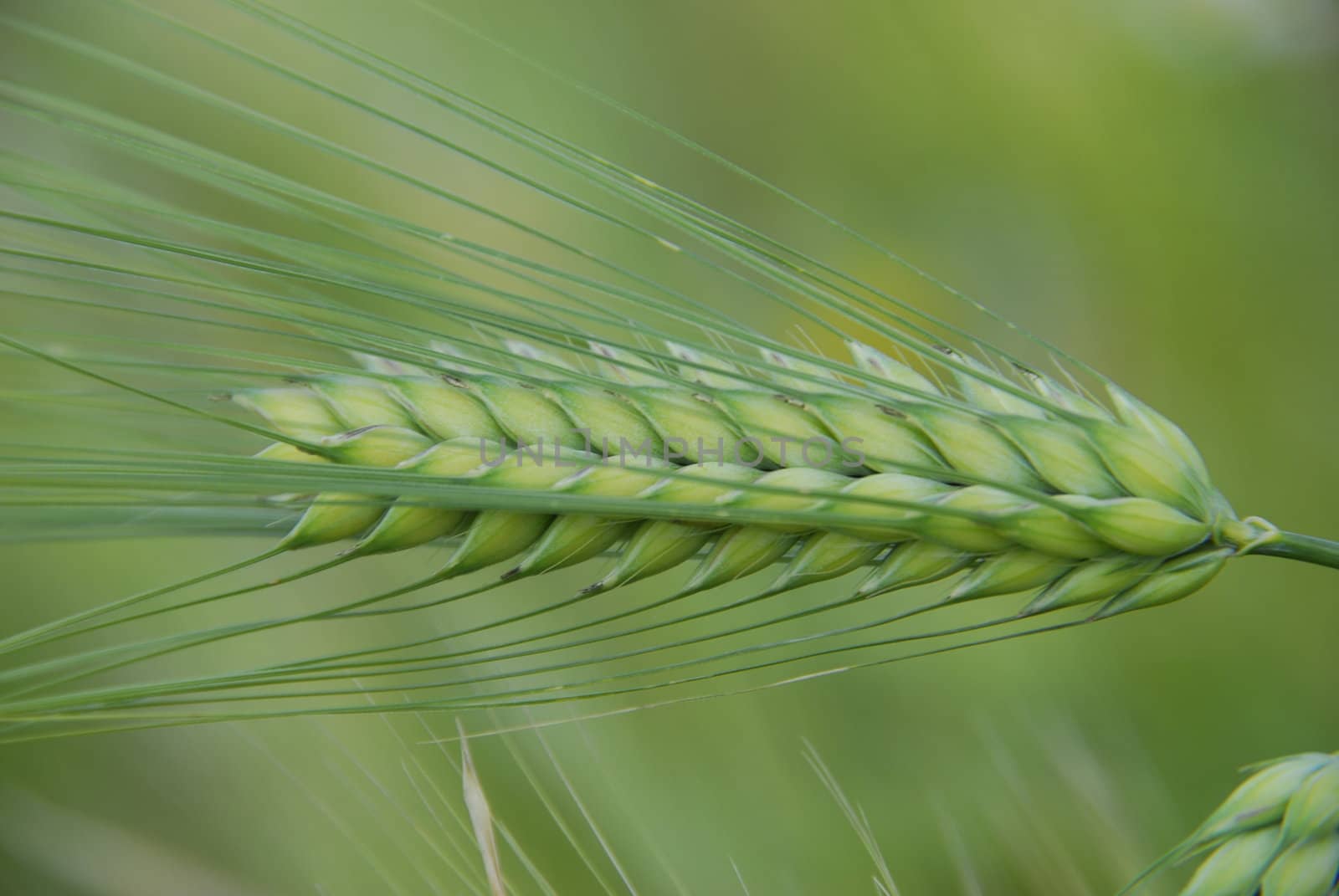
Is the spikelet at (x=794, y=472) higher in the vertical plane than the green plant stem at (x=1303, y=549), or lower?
higher

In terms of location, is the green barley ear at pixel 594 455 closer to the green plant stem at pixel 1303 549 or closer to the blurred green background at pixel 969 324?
the green plant stem at pixel 1303 549

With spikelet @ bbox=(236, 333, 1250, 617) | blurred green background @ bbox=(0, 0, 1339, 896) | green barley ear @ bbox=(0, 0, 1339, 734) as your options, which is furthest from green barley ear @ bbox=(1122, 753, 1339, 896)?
blurred green background @ bbox=(0, 0, 1339, 896)

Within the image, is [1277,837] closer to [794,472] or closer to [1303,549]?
[1303,549]

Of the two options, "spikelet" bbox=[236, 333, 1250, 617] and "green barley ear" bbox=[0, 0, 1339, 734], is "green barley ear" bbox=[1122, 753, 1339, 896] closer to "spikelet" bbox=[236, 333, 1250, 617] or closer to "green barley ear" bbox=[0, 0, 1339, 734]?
"green barley ear" bbox=[0, 0, 1339, 734]

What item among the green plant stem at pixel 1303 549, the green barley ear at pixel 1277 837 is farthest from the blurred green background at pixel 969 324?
the green plant stem at pixel 1303 549

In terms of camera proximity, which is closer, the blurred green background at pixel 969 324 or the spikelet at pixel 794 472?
the spikelet at pixel 794 472

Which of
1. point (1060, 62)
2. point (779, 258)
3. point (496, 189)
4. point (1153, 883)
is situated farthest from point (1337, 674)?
point (496, 189)

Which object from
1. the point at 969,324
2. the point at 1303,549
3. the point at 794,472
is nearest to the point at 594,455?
the point at 794,472
